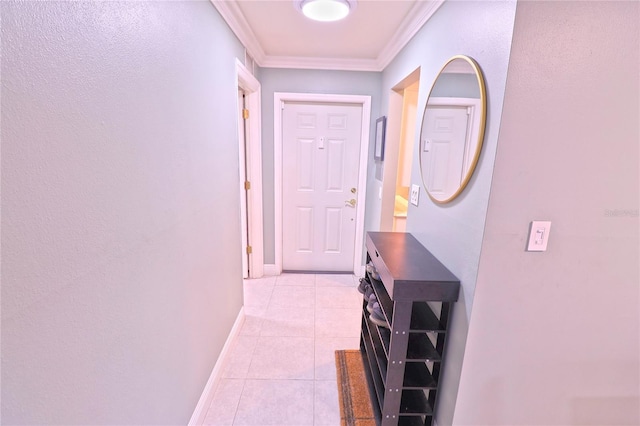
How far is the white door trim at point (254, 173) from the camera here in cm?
272

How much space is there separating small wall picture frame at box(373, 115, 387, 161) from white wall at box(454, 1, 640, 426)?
1.69 meters

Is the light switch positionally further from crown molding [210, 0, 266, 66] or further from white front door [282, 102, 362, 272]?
white front door [282, 102, 362, 272]

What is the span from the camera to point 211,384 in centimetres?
165

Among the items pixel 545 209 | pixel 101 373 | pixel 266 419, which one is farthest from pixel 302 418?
pixel 545 209

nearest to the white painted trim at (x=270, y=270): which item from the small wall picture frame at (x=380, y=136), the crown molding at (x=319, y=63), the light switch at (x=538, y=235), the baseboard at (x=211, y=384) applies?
the baseboard at (x=211, y=384)

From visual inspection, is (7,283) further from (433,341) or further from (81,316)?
(433,341)

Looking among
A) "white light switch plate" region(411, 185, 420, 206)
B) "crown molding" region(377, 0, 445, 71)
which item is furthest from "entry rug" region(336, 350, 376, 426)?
"crown molding" region(377, 0, 445, 71)

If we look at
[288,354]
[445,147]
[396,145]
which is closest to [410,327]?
[445,147]

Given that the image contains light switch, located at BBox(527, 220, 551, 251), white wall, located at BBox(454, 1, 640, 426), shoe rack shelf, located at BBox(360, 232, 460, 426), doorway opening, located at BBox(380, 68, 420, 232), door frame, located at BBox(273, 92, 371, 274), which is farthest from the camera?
door frame, located at BBox(273, 92, 371, 274)

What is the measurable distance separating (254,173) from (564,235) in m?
2.49

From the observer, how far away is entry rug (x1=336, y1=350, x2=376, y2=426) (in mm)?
1559

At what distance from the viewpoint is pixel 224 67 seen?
5.83 feet

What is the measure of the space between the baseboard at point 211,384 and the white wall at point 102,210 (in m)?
0.09

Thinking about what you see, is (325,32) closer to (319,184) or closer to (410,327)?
(319,184)
